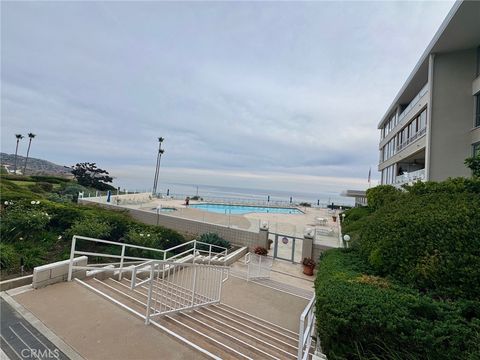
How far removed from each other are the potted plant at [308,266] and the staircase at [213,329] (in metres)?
6.44

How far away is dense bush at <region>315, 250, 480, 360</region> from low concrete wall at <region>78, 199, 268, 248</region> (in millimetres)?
10424

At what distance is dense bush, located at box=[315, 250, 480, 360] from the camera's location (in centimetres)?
261

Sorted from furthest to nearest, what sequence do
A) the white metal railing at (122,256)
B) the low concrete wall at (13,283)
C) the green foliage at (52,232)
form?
the green foliage at (52,232) → the white metal railing at (122,256) → the low concrete wall at (13,283)

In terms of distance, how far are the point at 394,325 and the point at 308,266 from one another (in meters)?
9.09

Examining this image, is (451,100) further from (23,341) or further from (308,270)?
(23,341)

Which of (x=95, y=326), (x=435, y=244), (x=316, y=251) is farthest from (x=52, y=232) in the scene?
(x=316, y=251)

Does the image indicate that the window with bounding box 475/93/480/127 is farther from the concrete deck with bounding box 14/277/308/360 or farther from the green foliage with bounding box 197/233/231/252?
the concrete deck with bounding box 14/277/308/360

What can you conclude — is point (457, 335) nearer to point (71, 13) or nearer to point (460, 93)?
point (71, 13)

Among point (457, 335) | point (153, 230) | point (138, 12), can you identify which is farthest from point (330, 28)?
point (153, 230)

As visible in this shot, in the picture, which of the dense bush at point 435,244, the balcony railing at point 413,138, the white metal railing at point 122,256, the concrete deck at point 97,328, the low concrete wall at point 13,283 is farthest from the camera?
the balcony railing at point 413,138

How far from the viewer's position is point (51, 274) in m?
4.58

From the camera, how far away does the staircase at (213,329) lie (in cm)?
341
